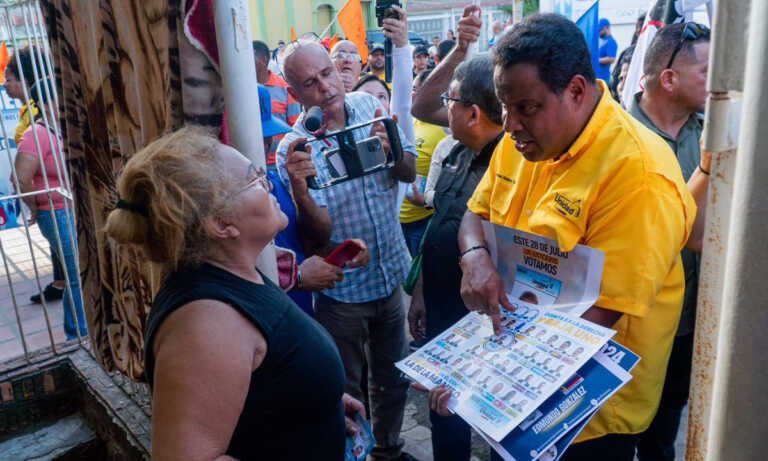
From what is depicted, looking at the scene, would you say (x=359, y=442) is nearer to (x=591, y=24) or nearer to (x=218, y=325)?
(x=218, y=325)

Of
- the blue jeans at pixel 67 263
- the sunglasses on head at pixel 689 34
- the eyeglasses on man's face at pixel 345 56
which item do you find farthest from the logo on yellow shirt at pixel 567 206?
the eyeglasses on man's face at pixel 345 56

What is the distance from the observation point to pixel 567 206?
58.8 inches

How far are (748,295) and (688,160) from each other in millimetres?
1925

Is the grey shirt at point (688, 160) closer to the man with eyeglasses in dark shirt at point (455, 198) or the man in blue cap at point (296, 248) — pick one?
the man with eyeglasses in dark shirt at point (455, 198)

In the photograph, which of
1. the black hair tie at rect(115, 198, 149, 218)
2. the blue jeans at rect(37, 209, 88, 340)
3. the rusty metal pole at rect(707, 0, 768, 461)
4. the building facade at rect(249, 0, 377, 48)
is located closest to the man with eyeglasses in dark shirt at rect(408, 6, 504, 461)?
the black hair tie at rect(115, 198, 149, 218)

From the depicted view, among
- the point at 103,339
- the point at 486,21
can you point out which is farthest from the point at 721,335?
the point at 486,21

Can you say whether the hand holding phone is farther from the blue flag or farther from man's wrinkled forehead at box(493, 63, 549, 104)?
the blue flag

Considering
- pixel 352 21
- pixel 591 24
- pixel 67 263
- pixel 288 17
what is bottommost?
pixel 67 263

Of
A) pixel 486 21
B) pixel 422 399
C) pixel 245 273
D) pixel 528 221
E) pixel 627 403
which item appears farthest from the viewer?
pixel 486 21

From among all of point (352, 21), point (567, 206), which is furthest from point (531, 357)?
point (352, 21)

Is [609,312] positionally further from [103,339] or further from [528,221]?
[103,339]

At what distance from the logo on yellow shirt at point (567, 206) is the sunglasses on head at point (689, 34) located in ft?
4.35

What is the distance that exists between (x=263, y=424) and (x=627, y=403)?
0.97 meters

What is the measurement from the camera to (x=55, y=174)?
3691 mm
